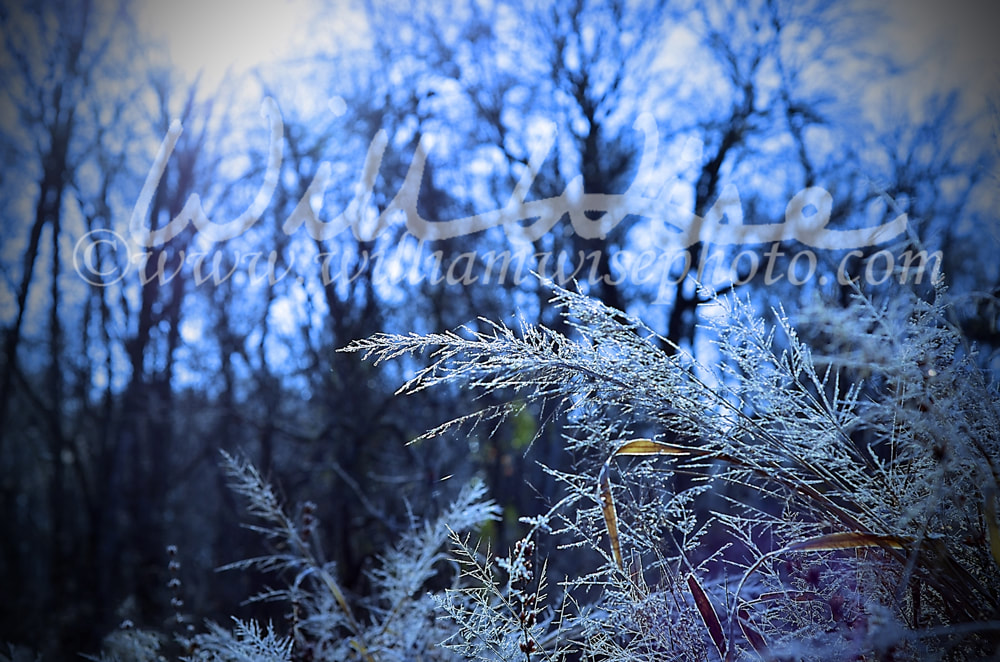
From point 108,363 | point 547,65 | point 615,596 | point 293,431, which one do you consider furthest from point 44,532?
point 615,596

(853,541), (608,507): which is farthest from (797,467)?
(608,507)

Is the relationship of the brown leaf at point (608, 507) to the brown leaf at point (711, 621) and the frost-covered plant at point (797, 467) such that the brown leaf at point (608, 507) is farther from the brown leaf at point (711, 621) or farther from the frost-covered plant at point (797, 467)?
the brown leaf at point (711, 621)

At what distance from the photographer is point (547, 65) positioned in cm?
693

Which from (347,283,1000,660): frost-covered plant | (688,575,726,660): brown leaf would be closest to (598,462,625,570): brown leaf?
(347,283,1000,660): frost-covered plant

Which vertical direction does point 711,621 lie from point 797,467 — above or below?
below

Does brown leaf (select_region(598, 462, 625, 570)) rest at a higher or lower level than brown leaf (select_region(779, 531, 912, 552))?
higher

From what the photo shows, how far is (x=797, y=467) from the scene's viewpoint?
0.99 meters

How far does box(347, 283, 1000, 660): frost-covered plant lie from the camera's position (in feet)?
2.78

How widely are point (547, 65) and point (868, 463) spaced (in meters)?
6.54

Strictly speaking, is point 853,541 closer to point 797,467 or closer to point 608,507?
point 797,467

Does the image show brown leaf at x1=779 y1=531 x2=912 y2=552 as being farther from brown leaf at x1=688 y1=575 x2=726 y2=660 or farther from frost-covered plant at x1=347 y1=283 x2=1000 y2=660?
brown leaf at x1=688 y1=575 x2=726 y2=660

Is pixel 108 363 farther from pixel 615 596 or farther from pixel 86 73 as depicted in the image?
pixel 615 596

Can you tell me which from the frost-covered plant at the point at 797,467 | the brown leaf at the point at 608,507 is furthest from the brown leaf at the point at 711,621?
the brown leaf at the point at 608,507

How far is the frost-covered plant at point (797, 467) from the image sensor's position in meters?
0.85
